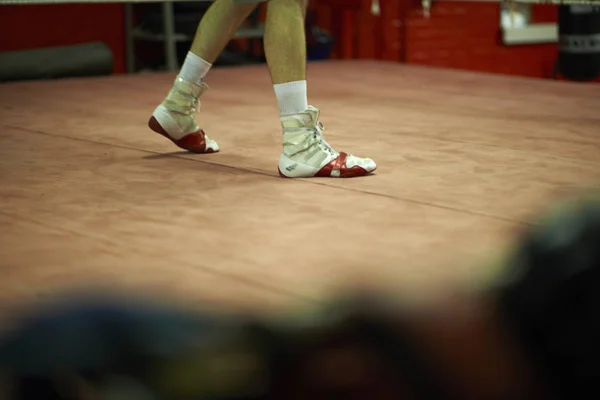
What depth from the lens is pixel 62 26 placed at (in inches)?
228

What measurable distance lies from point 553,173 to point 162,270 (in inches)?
44.2

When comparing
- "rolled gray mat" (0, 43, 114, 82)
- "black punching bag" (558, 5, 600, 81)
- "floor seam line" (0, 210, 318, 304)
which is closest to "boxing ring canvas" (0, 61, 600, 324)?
"floor seam line" (0, 210, 318, 304)

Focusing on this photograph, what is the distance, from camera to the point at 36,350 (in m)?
0.91

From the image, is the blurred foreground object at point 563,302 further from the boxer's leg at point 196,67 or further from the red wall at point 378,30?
the red wall at point 378,30

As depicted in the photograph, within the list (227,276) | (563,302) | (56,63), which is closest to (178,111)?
(227,276)

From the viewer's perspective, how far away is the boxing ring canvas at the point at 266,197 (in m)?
1.41

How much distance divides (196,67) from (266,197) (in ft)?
1.93

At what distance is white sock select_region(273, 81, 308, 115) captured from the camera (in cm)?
211

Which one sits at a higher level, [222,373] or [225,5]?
[225,5]

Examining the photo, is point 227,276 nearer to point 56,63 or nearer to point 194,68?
point 194,68

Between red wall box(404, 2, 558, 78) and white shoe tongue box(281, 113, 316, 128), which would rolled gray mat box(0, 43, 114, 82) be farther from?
white shoe tongue box(281, 113, 316, 128)

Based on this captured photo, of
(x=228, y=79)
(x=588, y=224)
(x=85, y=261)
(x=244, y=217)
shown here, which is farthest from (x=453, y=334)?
(x=228, y=79)

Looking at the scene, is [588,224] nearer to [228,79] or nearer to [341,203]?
[341,203]

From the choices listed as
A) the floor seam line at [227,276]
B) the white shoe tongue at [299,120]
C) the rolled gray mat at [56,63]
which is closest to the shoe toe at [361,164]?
the white shoe tongue at [299,120]
